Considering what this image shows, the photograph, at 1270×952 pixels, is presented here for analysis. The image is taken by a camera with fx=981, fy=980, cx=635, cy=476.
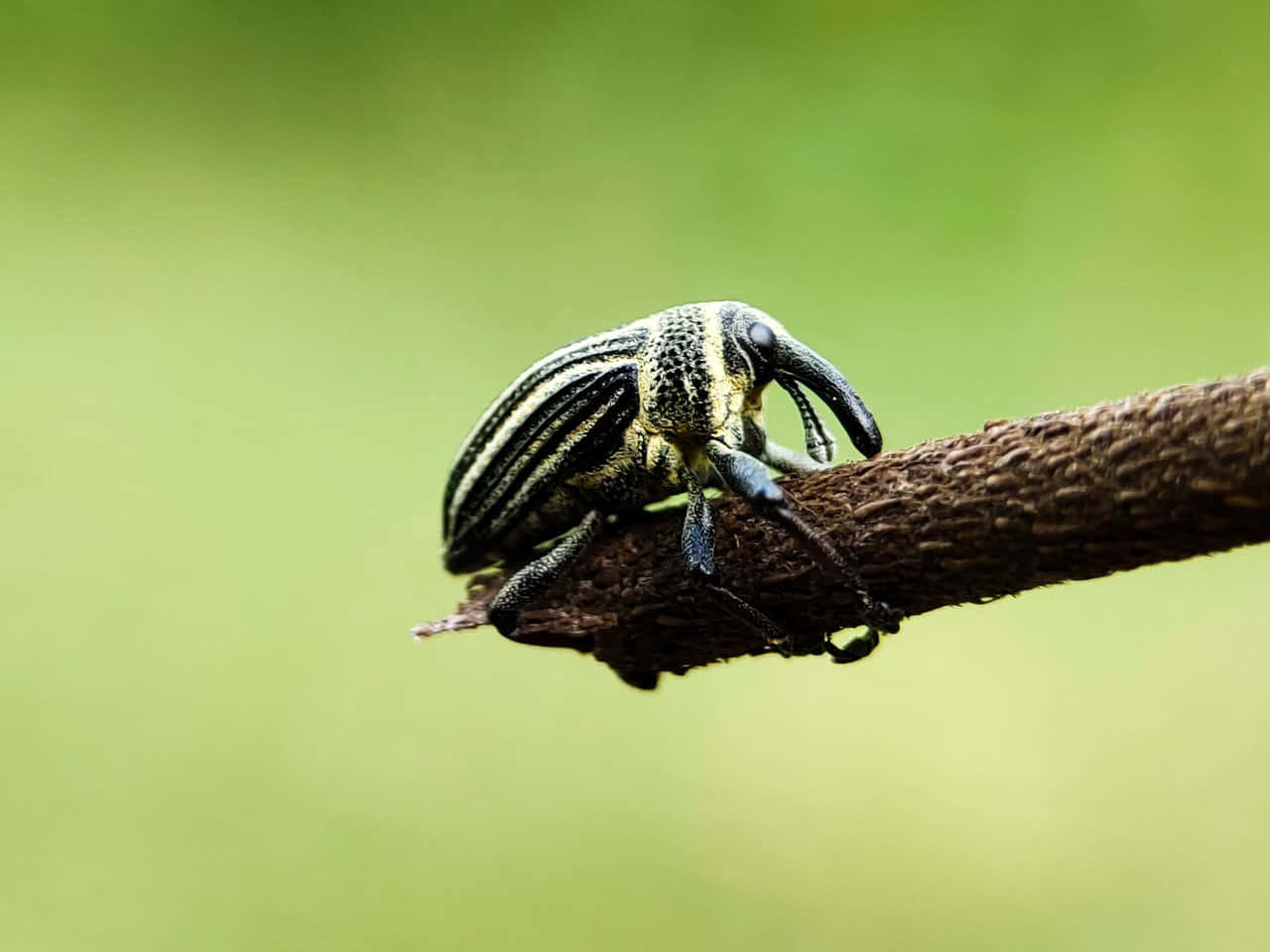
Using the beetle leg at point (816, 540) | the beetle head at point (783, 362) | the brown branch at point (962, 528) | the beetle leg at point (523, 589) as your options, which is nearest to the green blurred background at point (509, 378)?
the beetle head at point (783, 362)

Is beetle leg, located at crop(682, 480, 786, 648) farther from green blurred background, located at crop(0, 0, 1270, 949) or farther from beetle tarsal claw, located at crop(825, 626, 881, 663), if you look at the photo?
green blurred background, located at crop(0, 0, 1270, 949)

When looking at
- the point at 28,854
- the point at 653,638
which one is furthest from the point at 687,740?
the point at 28,854

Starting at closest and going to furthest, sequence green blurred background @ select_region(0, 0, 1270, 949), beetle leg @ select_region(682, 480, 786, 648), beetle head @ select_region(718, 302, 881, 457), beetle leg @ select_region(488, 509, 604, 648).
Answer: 1. beetle leg @ select_region(682, 480, 786, 648)
2. beetle head @ select_region(718, 302, 881, 457)
3. beetle leg @ select_region(488, 509, 604, 648)
4. green blurred background @ select_region(0, 0, 1270, 949)

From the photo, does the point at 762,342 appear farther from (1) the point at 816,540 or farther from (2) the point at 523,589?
(2) the point at 523,589

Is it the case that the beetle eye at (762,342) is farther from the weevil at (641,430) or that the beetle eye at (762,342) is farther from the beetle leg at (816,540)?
the beetle leg at (816,540)

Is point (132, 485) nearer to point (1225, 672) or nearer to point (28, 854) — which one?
point (28, 854)

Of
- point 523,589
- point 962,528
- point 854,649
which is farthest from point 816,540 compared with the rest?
point 523,589

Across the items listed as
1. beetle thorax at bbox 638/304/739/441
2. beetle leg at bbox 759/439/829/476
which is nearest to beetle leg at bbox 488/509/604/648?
beetle thorax at bbox 638/304/739/441
